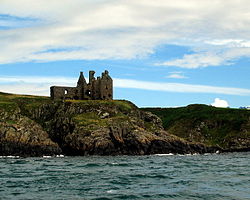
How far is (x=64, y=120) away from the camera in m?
132

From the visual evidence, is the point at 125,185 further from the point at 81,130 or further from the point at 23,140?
the point at 23,140

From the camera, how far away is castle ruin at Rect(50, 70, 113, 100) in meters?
154

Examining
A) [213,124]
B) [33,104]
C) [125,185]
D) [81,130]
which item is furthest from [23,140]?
[213,124]

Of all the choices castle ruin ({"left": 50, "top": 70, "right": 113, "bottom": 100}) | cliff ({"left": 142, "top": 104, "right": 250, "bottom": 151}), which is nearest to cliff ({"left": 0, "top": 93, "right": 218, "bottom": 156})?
castle ruin ({"left": 50, "top": 70, "right": 113, "bottom": 100})

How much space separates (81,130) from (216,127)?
71.4 m

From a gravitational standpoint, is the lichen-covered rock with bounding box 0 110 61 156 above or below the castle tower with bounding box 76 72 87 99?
below

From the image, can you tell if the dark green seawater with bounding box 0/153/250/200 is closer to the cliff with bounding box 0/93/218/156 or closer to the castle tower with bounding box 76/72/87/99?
the cliff with bounding box 0/93/218/156

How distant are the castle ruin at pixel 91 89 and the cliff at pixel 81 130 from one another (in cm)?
873

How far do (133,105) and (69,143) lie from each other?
39520 mm

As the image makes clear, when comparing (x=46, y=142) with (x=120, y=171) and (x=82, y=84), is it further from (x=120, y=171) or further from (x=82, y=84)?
(x=120, y=171)

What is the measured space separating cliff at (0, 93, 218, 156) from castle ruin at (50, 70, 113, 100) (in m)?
8.73

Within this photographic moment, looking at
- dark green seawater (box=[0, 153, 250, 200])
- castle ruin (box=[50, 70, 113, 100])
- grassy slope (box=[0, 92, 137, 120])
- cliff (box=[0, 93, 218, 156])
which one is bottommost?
dark green seawater (box=[0, 153, 250, 200])

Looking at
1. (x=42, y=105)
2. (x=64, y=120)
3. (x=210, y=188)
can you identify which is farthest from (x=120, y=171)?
(x=42, y=105)

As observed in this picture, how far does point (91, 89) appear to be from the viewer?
158m
